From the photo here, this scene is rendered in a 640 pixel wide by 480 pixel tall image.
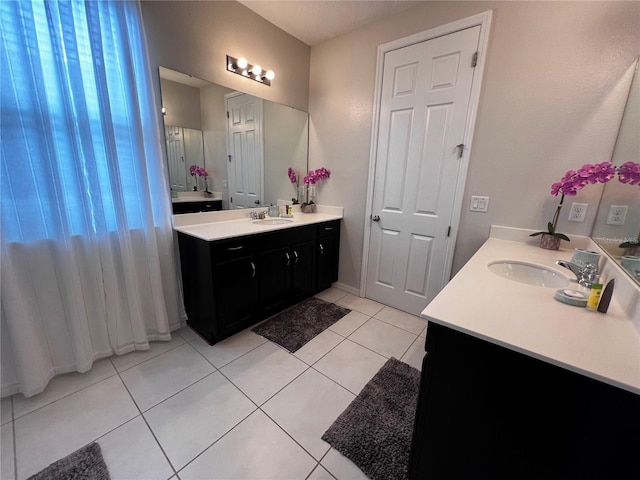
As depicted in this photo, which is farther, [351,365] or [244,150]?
[244,150]

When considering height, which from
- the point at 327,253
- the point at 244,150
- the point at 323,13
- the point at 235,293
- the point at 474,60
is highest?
the point at 323,13

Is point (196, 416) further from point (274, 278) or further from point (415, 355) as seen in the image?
point (415, 355)

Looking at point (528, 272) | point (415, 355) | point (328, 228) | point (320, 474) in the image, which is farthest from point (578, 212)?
point (320, 474)

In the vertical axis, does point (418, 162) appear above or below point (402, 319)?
above

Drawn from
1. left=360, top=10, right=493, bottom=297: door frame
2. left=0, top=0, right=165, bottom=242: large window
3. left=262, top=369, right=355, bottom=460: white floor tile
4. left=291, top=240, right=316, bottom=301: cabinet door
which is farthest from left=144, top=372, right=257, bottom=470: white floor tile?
left=360, top=10, right=493, bottom=297: door frame

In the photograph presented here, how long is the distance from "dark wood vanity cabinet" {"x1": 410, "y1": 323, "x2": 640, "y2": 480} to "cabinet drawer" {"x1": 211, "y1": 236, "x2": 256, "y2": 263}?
1451 millimetres

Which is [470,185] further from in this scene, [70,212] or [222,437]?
[70,212]

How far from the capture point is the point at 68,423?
52.0 inches

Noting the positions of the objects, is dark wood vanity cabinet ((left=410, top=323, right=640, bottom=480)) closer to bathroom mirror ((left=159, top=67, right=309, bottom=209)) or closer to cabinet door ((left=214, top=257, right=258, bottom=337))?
cabinet door ((left=214, top=257, right=258, bottom=337))

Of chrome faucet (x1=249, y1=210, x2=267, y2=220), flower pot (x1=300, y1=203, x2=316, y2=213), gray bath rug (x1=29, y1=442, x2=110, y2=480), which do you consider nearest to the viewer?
gray bath rug (x1=29, y1=442, x2=110, y2=480)

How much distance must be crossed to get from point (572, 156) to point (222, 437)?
2650 millimetres

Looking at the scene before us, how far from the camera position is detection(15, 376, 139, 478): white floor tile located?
1170mm

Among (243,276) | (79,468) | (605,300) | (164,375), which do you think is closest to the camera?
(605,300)

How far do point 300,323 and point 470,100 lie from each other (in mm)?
2272
